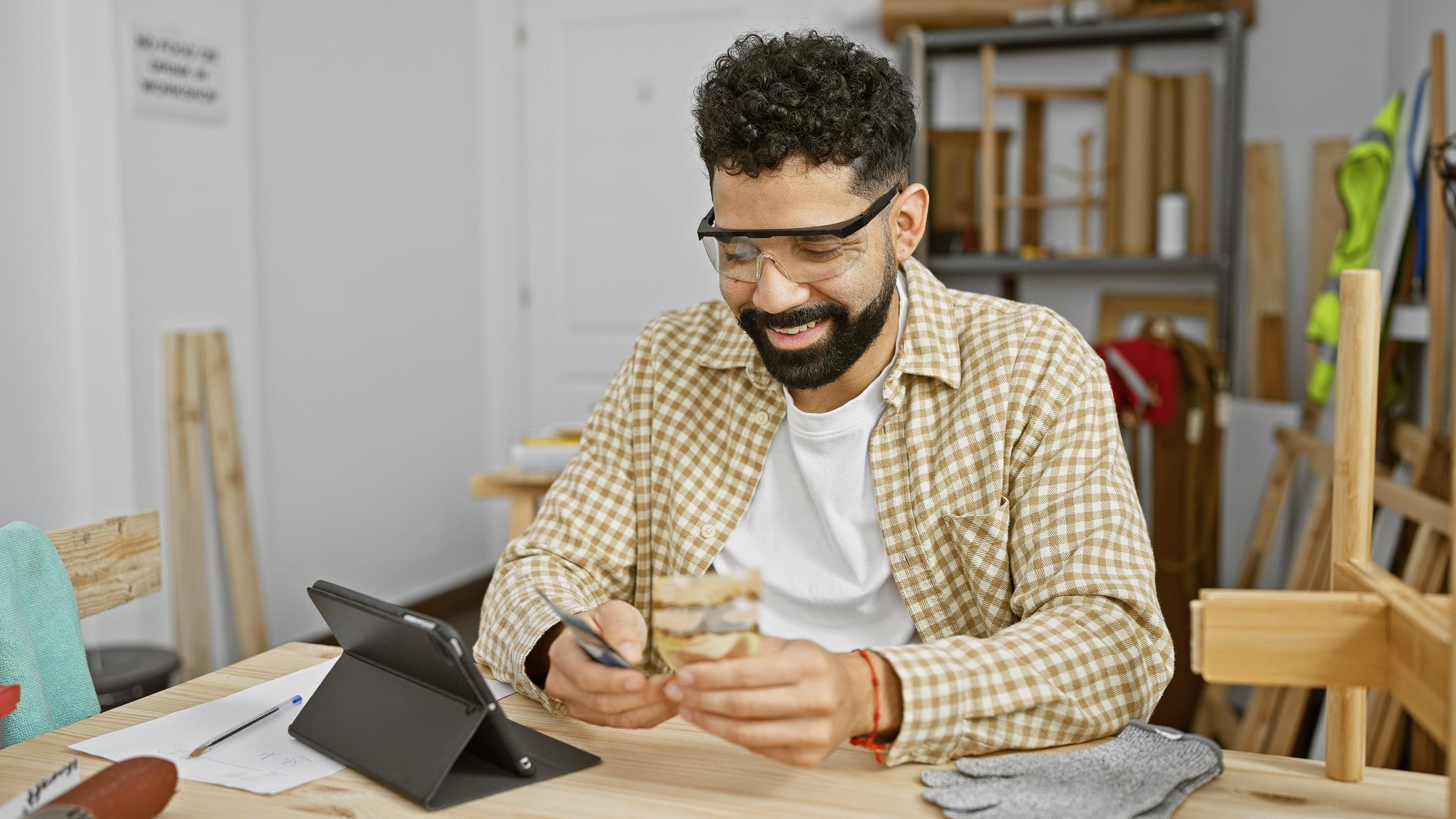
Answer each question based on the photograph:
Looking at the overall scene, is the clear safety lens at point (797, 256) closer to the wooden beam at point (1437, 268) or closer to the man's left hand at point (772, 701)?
the man's left hand at point (772, 701)

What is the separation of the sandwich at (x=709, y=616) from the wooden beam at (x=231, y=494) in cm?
270

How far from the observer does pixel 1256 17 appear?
383cm

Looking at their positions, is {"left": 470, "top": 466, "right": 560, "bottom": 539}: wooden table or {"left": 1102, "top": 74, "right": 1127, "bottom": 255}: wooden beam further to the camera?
{"left": 1102, "top": 74, "right": 1127, "bottom": 255}: wooden beam

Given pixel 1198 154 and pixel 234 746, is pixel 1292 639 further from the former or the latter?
pixel 1198 154

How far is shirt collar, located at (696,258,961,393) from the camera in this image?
1454 millimetres

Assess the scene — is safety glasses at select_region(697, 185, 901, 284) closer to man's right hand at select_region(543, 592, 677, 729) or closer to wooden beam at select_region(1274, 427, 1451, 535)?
man's right hand at select_region(543, 592, 677, 729)

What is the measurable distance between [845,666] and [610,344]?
12.7 ft

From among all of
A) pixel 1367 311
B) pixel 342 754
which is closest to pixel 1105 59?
pixel 1367 311

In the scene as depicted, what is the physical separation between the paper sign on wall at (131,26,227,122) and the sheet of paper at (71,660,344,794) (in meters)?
2.35

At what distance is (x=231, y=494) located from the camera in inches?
131

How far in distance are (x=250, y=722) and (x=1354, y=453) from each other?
102 centimetres

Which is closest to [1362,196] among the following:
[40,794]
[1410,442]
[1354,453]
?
[1410,442]

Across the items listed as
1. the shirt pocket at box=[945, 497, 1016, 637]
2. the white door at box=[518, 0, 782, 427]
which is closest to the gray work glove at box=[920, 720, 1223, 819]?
the shirt pocket at box=[945, 497, 1016, 637]

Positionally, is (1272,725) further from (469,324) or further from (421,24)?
(421,24)
